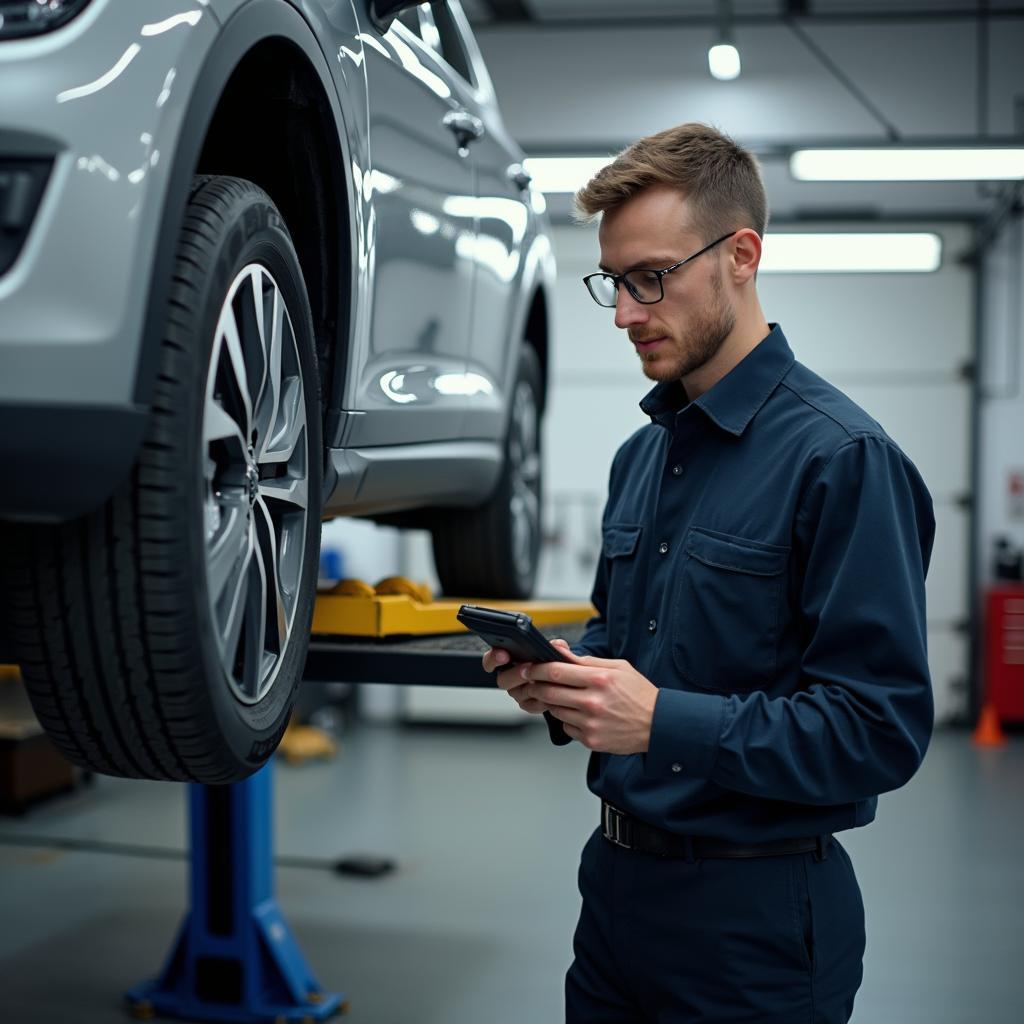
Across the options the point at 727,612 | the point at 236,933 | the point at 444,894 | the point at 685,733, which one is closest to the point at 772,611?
the point at 727,612

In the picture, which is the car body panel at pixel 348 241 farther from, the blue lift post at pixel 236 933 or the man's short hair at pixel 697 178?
the blue lift post at pixel 236 933

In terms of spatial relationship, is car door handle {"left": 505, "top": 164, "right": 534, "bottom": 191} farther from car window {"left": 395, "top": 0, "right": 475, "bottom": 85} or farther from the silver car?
the silver car

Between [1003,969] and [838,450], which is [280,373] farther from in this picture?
[1003,969]

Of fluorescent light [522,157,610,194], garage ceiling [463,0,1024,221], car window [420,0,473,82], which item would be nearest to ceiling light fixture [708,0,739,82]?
fluorescent light [522,157,610,194]

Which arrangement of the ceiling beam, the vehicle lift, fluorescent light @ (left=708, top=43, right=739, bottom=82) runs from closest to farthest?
the vehicle lift < fluorescent light @ (left=708, top=43, right=739, bottom=82) < the ceiling beam

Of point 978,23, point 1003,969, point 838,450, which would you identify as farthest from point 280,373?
point 978,23

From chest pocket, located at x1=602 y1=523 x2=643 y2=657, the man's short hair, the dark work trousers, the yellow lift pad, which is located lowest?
the dark work trousers

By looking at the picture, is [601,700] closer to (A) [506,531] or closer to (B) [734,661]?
(B) [734,661]

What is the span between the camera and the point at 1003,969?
177 inches

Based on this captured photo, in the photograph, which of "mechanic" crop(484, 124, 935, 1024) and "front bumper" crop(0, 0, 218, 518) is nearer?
"front bumper" crop(0, 0, 218, 518)

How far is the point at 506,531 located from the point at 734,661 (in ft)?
4.68

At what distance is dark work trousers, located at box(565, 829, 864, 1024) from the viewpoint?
161 cm

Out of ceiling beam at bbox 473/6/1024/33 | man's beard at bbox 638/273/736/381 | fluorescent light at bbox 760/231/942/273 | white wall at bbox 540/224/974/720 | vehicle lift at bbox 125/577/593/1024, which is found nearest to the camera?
man's beard at bbox 638/273/736/381

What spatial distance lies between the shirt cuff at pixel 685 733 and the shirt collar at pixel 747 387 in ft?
1.23
